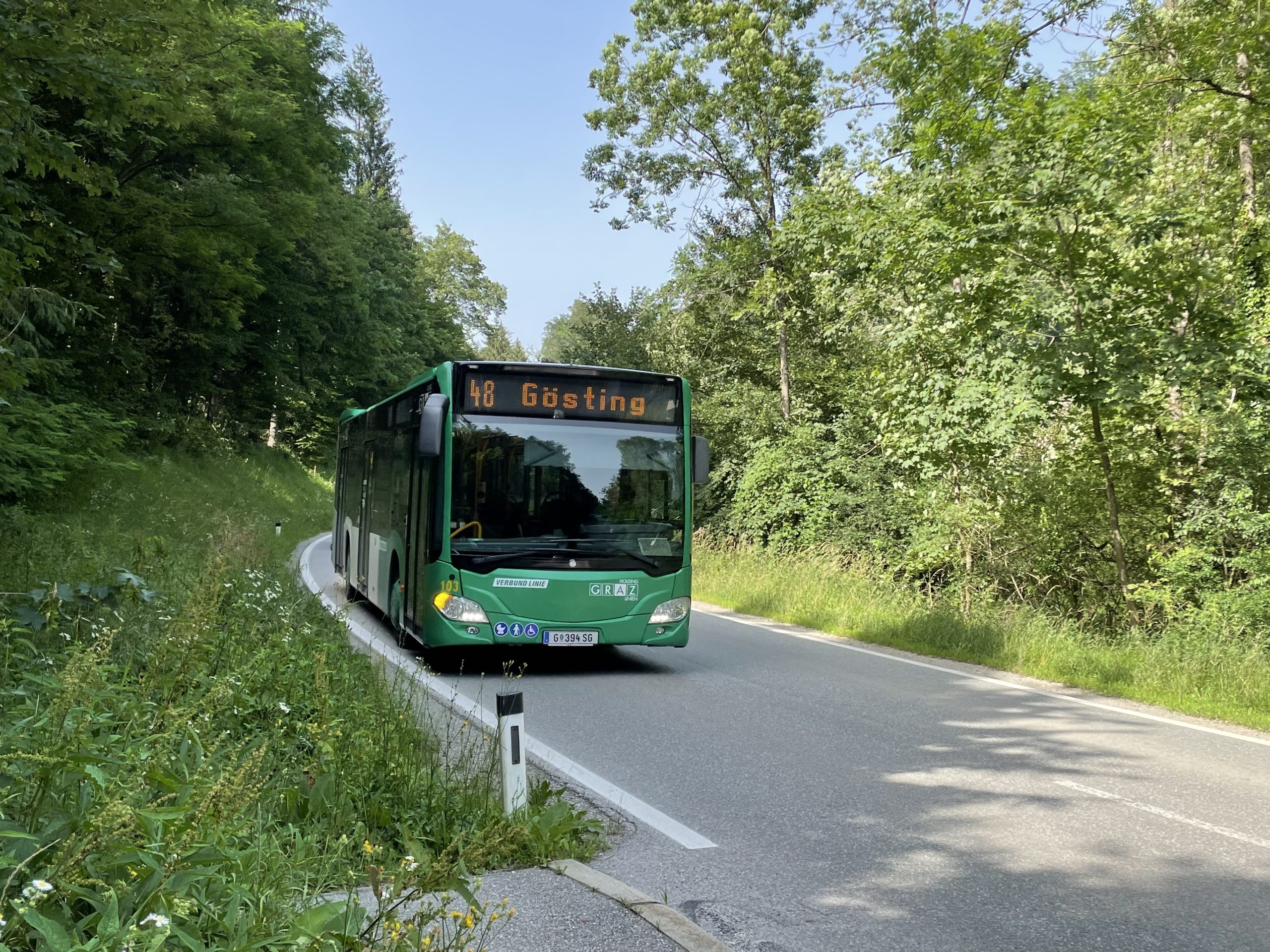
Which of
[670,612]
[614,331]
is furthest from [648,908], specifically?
[614,331]

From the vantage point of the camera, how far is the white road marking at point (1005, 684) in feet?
27.5

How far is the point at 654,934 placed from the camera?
12.8 feet

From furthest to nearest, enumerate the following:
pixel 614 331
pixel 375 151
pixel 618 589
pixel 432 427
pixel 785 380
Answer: pixel 375 151
pixel 614 331
pixel 785 380
pixel 618 589
pixel 432 427

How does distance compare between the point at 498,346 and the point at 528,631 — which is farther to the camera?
the point at 498,346

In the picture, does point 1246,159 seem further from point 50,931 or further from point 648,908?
point 50,931

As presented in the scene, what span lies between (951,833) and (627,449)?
5.98m

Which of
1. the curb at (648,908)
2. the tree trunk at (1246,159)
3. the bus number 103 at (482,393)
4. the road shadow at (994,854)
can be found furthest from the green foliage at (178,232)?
the tree trunk at (1246,159)

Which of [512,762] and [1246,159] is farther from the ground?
[1246,159]

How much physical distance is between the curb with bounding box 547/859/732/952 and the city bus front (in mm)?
5691

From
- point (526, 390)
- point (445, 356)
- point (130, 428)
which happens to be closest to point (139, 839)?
point (526, 390)

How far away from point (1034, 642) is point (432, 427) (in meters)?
6.99

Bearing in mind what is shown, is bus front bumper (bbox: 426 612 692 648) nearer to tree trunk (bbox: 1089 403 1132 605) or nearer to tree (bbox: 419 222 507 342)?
tree trunk (bbox: 1089 403 1132 605)

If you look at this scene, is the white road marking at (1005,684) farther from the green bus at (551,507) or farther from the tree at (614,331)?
the tree at (614,331)

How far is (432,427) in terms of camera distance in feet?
32.3
